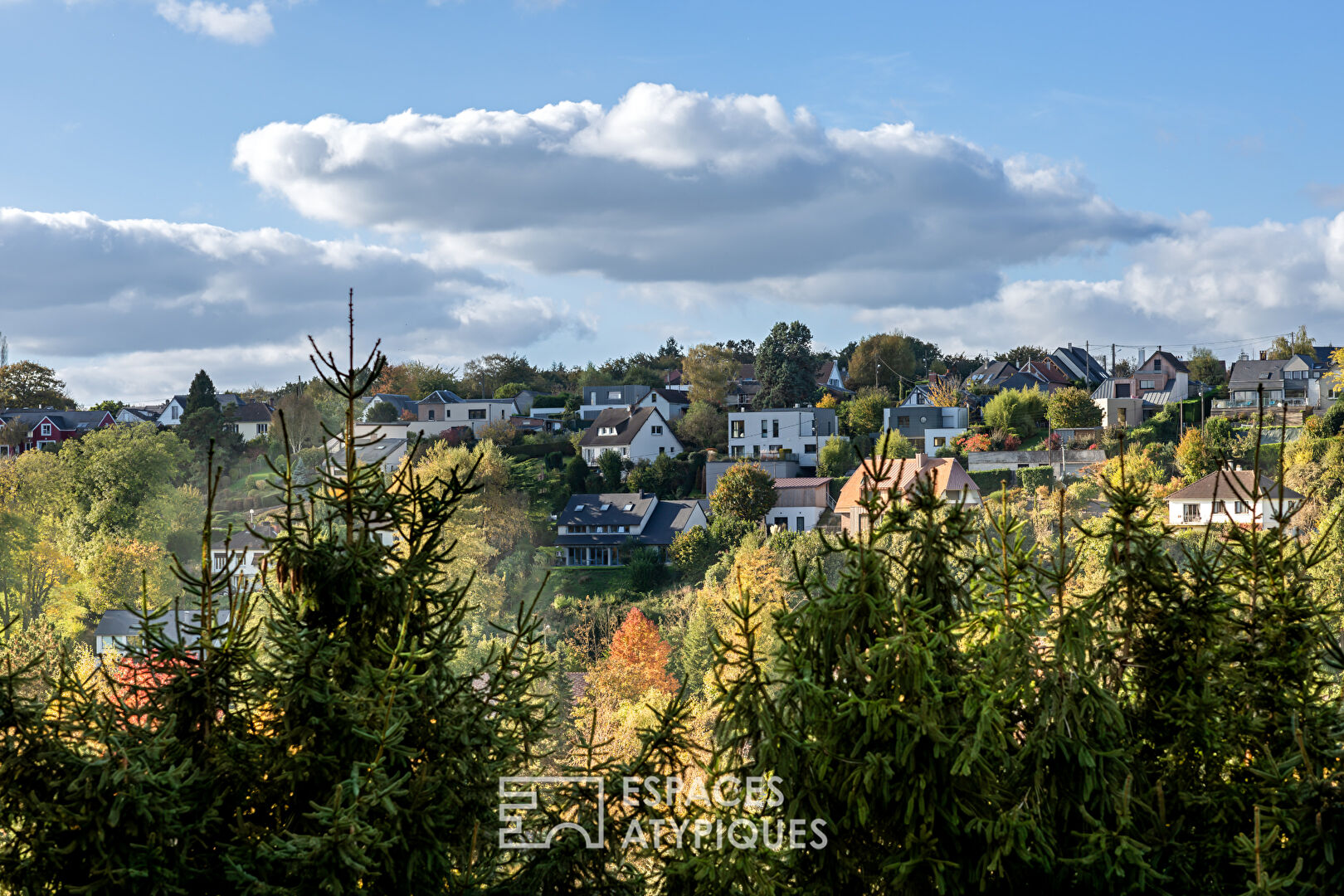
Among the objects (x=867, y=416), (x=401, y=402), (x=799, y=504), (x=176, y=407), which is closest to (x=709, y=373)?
(x=867, y=416)

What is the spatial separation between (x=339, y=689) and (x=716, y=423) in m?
61.2

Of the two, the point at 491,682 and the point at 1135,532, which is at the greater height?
the point at 1135,532

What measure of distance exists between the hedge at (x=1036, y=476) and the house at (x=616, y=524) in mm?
15649

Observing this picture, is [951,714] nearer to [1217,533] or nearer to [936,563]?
[936,563]

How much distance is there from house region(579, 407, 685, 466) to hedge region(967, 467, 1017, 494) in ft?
62.7

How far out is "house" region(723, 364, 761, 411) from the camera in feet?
232

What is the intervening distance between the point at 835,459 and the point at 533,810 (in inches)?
1996

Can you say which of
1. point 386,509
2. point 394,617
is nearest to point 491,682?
point 394,617

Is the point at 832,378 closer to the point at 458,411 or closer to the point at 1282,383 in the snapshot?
the point at 458,411

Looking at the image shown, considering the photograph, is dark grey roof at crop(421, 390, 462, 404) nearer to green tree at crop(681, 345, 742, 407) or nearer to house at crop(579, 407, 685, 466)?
house at crop(579, 407, 685, 466)

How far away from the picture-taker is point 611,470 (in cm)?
5862

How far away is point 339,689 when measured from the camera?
495 cm

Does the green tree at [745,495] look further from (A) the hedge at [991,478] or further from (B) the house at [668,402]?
(B) the house at [668,402]

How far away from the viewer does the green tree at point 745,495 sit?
4900 cm
